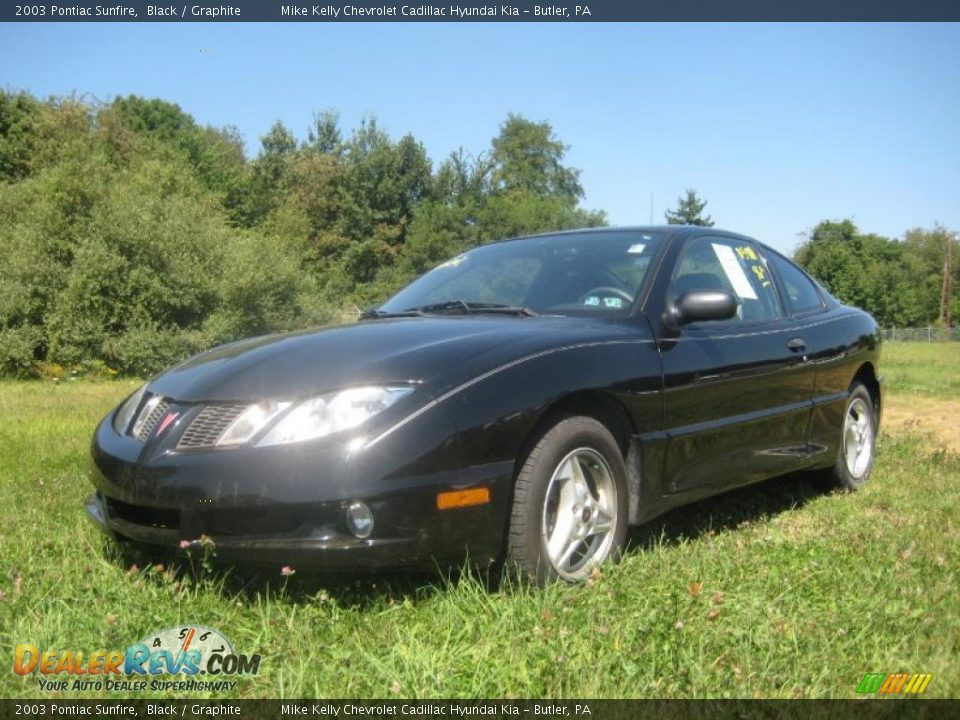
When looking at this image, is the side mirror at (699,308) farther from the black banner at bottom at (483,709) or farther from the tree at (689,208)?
the tree at (689,208)

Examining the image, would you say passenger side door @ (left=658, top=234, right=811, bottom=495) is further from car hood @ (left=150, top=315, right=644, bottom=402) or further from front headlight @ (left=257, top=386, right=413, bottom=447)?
front headlight @ (left=257, top=386, right=413, bottom=447)

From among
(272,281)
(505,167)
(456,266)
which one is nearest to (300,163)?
(505,167)

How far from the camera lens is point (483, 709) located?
2.35 m

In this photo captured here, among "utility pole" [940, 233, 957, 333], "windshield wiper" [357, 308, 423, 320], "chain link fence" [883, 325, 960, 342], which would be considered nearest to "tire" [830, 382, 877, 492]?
"windshield wiper" [357, 308, 423, 320]

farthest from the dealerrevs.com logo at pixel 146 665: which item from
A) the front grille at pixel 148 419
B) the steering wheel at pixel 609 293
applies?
the steering wheel at pixel 609 293

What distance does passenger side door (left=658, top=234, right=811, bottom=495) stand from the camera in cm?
393

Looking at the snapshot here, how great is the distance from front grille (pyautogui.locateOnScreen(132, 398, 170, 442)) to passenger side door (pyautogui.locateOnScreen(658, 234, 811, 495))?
192 centimetres

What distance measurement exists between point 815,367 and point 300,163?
53.5 metres

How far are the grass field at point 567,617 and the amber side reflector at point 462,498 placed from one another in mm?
269

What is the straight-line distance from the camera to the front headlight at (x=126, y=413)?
353cm

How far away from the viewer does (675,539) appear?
14.2 ft

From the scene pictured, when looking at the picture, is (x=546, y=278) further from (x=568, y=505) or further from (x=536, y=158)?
(x=536, y=158)

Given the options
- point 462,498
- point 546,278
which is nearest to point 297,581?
point 462,498

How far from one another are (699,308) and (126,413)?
2.30 m
